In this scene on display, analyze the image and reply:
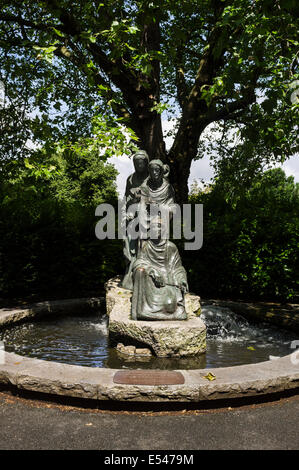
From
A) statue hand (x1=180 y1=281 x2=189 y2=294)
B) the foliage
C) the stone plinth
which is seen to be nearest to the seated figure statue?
statue hand (x1=180 y1=281 x2=189 y2=294)

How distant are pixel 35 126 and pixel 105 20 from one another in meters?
2.31

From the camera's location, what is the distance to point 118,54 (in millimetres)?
7508

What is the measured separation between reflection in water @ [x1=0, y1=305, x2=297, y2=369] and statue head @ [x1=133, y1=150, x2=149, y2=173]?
9.42ft

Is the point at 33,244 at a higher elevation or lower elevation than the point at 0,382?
higher

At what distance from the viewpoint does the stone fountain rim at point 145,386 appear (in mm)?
3814

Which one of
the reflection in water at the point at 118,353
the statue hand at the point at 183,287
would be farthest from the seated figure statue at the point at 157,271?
the reflection in water at the point at 118,353

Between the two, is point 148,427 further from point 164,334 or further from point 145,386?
point 164,334

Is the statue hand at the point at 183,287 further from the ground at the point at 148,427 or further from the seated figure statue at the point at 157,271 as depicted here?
the ground at the point at 148,427

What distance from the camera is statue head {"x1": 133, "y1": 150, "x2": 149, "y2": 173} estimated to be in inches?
268

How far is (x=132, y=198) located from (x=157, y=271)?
157 cm

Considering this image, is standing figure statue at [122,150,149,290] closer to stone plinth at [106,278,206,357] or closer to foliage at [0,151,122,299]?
stone plinth at [106,278,206,357]
